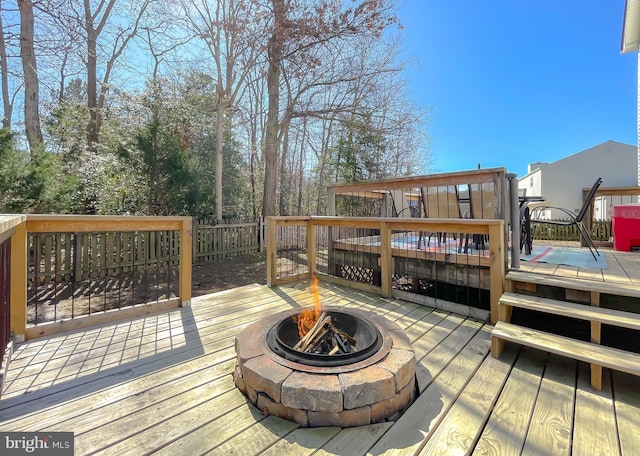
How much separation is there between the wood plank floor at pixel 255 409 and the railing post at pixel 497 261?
0.45 m

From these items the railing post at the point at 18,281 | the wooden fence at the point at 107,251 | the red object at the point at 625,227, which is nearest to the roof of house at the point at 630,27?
the red object at the point at 625,227

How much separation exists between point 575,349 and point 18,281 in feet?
12.8

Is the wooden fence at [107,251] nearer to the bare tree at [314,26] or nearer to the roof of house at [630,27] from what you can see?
the bare tree at [314,26]

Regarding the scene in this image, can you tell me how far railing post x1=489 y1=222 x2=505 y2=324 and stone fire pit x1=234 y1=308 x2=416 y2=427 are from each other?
1.38 m

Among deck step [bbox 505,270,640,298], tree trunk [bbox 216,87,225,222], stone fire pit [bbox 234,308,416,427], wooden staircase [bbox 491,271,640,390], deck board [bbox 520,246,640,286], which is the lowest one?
stone fire pit [bbox 234,308,416,427]

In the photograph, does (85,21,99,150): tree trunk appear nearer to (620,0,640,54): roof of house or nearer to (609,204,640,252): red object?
(609,204,640,252): red object

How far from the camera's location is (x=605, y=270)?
2691 mm

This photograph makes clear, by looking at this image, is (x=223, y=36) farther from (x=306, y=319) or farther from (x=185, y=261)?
(x=306, y=319)

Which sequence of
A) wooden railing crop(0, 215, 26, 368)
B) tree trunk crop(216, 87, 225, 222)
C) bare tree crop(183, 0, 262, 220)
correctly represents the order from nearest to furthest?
wooden railing crop(0, 215, 26, 368), bare tree crop(183, 0, 262, 220), tree trunk crop(216, 87, 225, 222)

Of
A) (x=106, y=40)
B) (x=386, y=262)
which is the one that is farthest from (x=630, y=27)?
(x=106, y=40)

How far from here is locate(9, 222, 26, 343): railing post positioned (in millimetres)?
2084

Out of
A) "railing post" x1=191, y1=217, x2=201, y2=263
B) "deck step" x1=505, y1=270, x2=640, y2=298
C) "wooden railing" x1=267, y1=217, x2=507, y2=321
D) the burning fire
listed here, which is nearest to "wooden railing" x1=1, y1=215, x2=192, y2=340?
"wooden railing" x1=267, y1=217, x2=507, y2=321

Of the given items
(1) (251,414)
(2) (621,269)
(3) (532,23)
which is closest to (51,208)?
(1) (251,414)

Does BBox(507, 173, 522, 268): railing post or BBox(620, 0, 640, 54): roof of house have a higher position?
BBox(620, 0, 640, 54): roof of house
